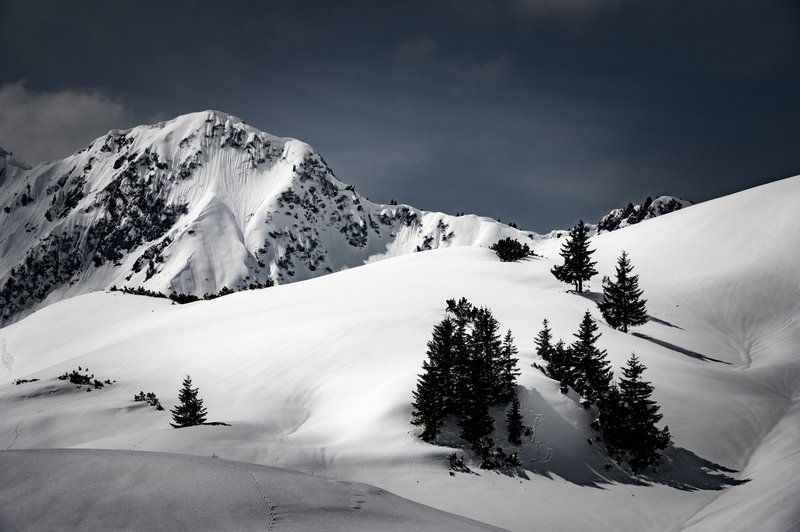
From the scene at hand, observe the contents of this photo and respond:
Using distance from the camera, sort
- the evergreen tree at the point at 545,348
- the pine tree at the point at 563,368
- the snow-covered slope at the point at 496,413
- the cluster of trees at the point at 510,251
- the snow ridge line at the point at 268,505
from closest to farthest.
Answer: the snow ridge line at the point at 268,505
the snow-covered slope at the point at 496,413
the pine tree at the point at 563,368
the evergreen tree at the point at 545,348
the cluster of trees at the point at 510,251

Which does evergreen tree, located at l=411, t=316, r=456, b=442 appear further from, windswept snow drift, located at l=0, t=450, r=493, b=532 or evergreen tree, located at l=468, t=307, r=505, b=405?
windswept snow drift, located at l=0, t=450, r=493, b=532

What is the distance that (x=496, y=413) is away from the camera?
21203 millimetres

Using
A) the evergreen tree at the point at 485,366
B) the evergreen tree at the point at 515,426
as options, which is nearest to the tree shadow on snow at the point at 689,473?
the evergreen tree at the point at 515,426

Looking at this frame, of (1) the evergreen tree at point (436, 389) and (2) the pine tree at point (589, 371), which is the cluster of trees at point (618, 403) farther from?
(1) the evergreen tree at point (436, 389)

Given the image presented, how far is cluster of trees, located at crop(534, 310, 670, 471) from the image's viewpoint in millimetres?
19719

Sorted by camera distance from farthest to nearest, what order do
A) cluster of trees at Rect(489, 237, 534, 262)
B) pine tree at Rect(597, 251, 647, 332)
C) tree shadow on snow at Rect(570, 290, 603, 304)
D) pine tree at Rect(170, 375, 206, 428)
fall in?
1. cluster of trees at Rect(489, 237, 534, 262)
2. tree shadow on snow at Rect(570, 290, 603, 304)
3. pine tree at Rect(597, 251, 647, 332)
4. pine tree at Rect(170, 375, 206, 428)

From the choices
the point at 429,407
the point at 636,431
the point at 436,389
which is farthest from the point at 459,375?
the point at 636,431

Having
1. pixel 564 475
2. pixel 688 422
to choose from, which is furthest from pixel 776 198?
pixel 564 475

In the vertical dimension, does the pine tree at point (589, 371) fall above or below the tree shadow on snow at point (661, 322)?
below

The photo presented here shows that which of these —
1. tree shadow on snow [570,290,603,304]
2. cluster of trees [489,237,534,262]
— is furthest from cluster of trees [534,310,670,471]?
cluster of trees [489,237,534,262]

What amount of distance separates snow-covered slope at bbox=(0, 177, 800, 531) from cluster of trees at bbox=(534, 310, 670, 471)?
921 mm

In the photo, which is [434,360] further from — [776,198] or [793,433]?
[776,198]

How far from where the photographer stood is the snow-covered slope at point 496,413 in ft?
55.1

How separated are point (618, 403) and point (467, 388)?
7.44m
